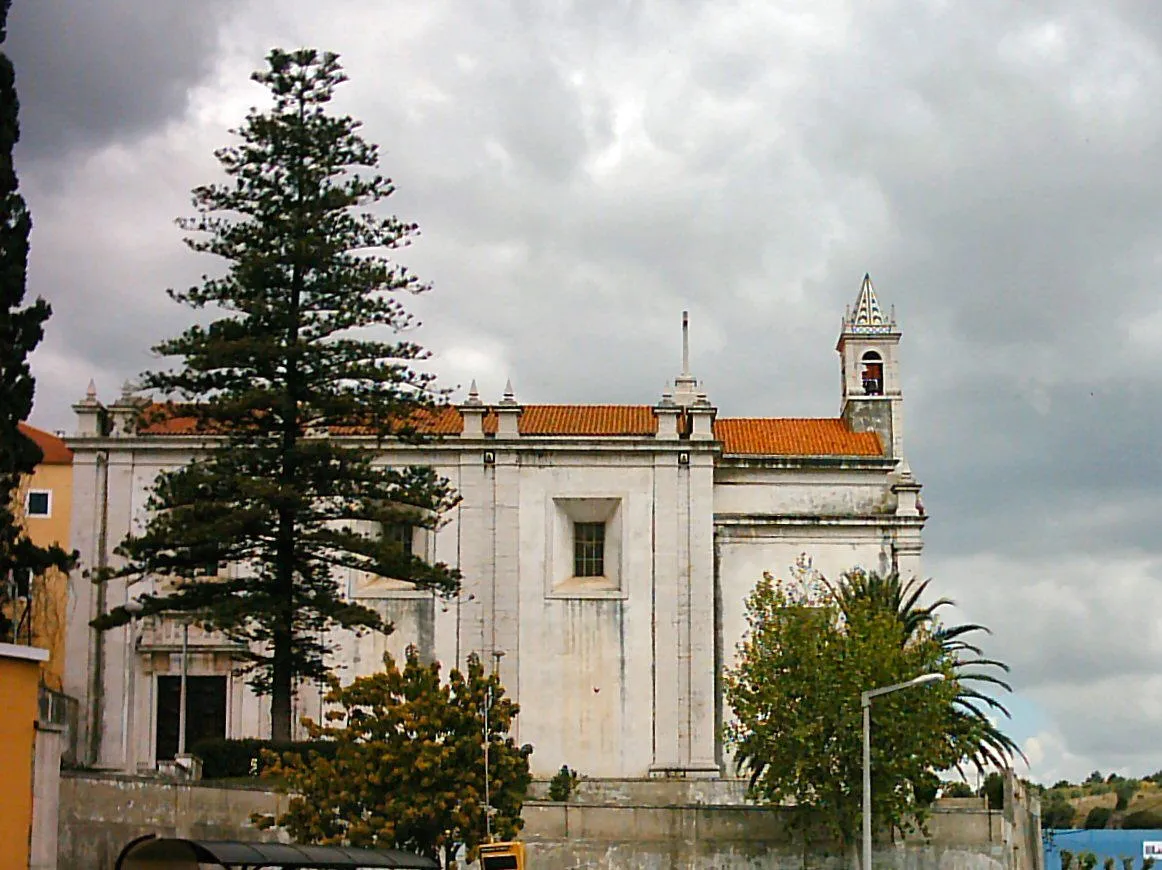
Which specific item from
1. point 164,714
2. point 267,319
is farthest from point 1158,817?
point 267,319

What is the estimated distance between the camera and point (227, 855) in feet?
65.8

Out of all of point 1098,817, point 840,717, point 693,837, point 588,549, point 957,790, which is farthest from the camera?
point 1098,817

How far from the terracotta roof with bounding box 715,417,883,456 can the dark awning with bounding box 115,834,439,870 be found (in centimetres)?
3562

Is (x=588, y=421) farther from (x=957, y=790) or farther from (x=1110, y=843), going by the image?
(x=1110, y=843)

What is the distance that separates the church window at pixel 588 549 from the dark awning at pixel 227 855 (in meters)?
32.3

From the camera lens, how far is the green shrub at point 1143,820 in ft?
358

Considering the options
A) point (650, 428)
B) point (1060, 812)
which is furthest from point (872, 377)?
point (1060, 812)

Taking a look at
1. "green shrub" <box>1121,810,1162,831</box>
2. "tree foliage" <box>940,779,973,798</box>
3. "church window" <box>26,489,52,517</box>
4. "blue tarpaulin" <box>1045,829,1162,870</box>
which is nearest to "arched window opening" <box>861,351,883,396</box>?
"tree foliage" <box>940,779,973,798</box>

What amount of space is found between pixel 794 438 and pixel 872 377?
182 inches

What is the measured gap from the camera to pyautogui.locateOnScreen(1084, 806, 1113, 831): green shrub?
10931 cm

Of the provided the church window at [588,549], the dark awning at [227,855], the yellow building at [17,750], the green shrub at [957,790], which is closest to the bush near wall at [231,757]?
the church window at [588,549]

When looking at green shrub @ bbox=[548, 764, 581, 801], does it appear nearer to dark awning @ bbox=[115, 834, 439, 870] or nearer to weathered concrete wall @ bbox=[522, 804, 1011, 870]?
weathered concrete wall @ bbox=[522, 804, 1011, 870]

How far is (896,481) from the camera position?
57.3 meters

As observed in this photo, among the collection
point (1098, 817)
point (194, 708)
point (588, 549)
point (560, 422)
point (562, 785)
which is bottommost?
point (1098, 817)
